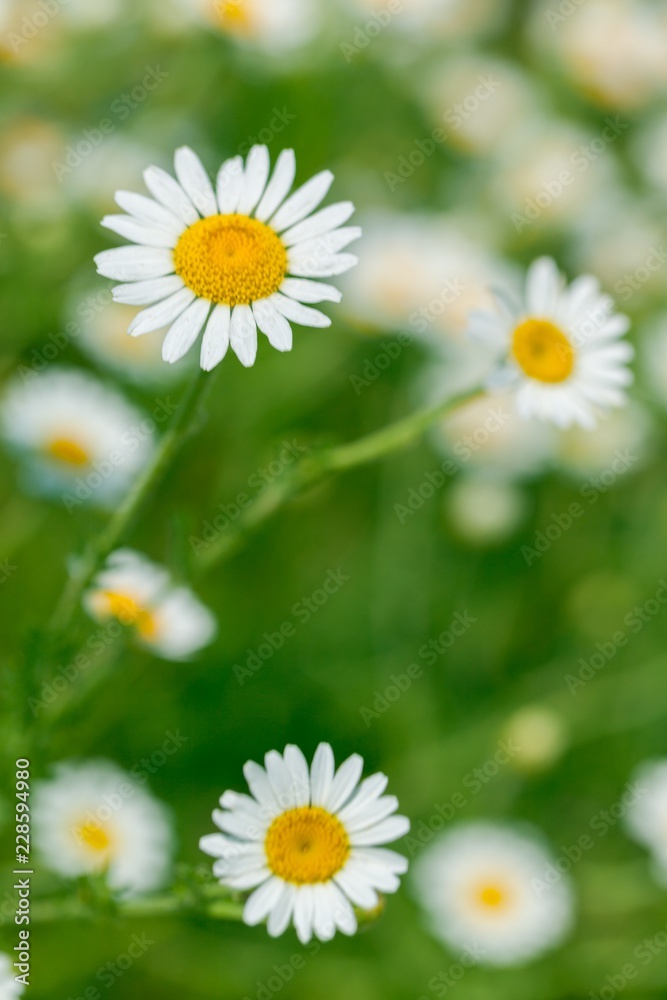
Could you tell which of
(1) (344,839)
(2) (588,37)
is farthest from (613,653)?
(2) (588,37)

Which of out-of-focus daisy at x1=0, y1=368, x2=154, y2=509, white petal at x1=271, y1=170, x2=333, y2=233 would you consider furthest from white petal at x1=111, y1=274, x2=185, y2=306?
out-of-focus daisy at x1=0, y1=368, x2=154, y2=509

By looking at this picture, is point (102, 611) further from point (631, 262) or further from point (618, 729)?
point (631, 262)

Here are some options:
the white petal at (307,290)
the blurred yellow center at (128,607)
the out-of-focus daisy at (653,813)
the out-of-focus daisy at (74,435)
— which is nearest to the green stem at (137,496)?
the white petal at (307,290)

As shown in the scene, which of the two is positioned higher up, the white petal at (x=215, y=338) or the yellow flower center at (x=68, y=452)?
the yellow flower center at (x=68, y=452)

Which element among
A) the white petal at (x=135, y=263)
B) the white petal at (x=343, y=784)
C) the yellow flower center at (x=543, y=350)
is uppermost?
the yellow flower center at (x=543, y=350)

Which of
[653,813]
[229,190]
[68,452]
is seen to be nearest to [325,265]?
[229,190]

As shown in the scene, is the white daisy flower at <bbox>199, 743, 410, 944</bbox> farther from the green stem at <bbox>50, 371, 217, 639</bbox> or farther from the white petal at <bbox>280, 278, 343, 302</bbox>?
the white petal at <bbox>280, 278, 343, 302</bbox>

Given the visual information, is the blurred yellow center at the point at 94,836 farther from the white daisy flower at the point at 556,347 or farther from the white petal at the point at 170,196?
the white petal at the point at 170,196

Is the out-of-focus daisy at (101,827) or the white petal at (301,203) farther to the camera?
the out-of-focus daisy at (101,827)
